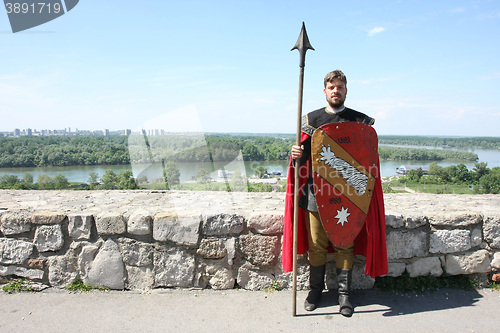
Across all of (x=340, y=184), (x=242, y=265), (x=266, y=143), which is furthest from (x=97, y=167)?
(x=340, y=184)

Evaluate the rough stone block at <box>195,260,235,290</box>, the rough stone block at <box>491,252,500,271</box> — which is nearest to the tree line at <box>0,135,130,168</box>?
the rough stone block at <box>195,260,235,290</box>

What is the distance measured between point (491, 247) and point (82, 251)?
12.3 ft

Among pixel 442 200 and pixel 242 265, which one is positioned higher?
pixel 442 200

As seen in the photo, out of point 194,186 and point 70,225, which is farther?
point 194,186

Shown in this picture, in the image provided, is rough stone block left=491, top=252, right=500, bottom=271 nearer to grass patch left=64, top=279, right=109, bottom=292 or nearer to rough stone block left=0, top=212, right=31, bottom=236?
grass patch left=64, top=279, right=109, bottom=292

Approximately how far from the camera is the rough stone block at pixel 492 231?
8.66 ft

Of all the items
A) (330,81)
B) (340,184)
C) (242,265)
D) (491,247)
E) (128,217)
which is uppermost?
(330,81)

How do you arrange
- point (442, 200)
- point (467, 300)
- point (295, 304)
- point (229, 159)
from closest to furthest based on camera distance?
point (295, 304) < point (467, 300) < point (442, 200) < point (229, 159)

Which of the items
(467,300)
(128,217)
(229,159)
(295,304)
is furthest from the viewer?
(229,159)

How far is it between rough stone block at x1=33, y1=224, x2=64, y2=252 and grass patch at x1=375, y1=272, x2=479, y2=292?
295 cm

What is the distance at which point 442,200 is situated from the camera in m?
3.54

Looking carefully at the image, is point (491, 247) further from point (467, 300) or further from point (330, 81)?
point (330, 81)

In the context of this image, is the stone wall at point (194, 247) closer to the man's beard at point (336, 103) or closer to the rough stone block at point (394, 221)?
the rough stone block at point (394, 221)

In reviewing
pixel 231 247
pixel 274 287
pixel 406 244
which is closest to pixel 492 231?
pixel 406 244
